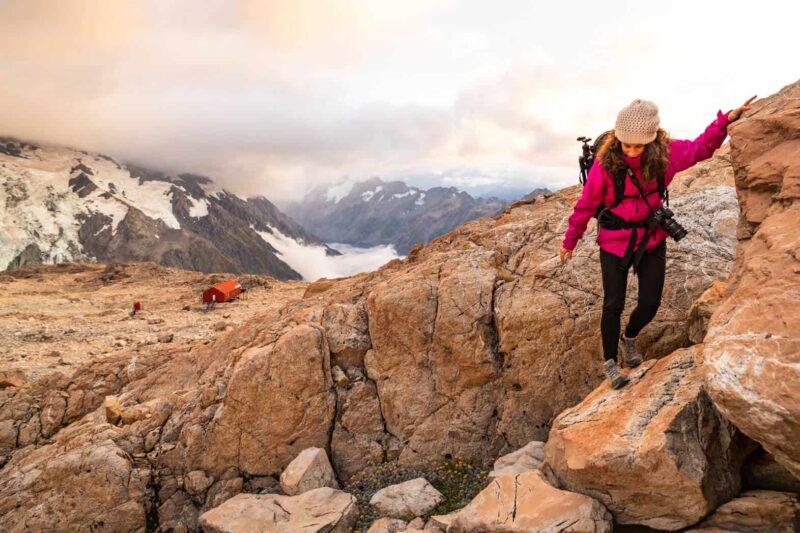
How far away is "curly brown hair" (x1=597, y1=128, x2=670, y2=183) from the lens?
693 centimetres

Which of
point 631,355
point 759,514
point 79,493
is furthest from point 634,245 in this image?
point 79,493

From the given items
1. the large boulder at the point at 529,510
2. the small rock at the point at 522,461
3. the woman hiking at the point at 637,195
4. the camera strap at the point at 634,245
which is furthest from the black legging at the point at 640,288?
the small rock at the point at 522,461

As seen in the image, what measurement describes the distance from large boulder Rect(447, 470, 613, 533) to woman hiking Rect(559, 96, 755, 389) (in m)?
2.87

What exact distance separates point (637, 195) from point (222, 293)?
1513 inches

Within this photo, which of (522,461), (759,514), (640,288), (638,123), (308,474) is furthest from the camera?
(308,474)

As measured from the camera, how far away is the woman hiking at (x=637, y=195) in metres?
6.83

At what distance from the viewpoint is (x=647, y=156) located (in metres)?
6.94

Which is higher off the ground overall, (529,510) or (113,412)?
(529,510)

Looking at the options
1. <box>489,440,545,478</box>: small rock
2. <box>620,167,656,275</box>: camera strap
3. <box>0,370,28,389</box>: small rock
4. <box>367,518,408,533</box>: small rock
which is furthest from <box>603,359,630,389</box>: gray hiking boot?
<box>0,370,28,389</box>: small rock

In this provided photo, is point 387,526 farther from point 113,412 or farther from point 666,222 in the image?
point 113,412

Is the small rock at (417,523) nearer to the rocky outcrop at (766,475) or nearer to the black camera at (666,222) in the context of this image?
the rocky outcrop at (766,475)

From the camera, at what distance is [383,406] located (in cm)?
1269

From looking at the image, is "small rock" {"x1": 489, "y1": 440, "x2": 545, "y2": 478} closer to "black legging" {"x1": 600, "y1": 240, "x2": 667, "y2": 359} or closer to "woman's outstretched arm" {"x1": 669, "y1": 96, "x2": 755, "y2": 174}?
"black legging" {"x1": 600, "y1": 240, "x2": 667, "y2": 359}

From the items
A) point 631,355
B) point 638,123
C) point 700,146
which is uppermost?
point 638,123
